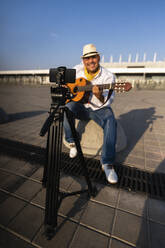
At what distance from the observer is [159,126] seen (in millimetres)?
4609

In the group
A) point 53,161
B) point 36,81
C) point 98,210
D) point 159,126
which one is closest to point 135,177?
point 98,210

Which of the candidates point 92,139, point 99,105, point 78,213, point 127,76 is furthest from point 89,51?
point 127,76

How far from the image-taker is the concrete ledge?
2.90 m

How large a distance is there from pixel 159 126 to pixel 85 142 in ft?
9.67

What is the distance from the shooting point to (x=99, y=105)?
2555mm

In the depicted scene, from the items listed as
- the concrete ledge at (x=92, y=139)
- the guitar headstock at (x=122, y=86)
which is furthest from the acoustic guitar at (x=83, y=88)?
the concrete ledge at (x=92, y=139)

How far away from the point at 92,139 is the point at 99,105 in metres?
0.78

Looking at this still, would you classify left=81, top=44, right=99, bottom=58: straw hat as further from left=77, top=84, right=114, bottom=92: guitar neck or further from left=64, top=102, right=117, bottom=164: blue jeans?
left=64, top=102, right=117, bottom=164: blue jeans

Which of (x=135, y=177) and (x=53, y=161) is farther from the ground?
(x=53, y=161)

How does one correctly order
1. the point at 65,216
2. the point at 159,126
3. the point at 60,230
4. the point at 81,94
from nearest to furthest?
the point at 60,230
the point at 65,216
the point at 81,94
the point at 159,126

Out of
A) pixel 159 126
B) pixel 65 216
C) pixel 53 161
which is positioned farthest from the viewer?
pixel 159 126

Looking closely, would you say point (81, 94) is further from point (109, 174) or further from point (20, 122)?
point (20, 122)

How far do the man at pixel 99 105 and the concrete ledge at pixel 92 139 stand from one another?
29 cm

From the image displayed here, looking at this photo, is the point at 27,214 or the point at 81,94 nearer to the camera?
the point at 27,214
